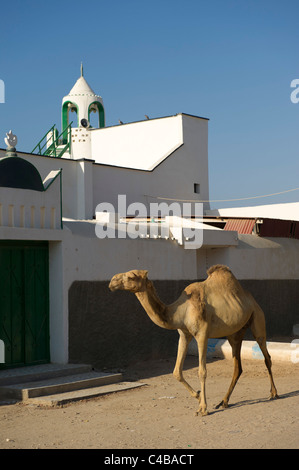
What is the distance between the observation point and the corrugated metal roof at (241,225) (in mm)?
17812

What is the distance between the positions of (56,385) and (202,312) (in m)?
3.04

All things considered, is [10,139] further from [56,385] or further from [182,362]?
[182,362]

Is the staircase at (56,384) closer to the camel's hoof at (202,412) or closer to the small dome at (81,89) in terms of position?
the camel's hoof at (202,412)

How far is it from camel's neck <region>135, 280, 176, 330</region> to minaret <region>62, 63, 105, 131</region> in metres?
18.7

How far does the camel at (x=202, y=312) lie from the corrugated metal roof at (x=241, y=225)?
867 centimetres

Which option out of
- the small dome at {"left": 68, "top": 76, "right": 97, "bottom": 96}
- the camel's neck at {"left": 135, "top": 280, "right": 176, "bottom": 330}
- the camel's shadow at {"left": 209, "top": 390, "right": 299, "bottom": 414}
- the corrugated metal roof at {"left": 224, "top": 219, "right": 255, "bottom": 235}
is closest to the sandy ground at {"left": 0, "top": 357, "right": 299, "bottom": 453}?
the camel's shadow at {"left": 209, "top": 390, "right": 299, "bottom": 414}

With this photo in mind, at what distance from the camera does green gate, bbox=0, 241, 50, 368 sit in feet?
36.3

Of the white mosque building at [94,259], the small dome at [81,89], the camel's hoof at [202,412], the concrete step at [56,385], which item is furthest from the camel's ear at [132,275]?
the small dome at [81,89]

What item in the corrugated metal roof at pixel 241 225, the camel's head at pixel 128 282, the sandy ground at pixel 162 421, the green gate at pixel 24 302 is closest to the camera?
the sandy ground at pixel 162 421

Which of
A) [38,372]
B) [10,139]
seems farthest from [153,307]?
[10,139]

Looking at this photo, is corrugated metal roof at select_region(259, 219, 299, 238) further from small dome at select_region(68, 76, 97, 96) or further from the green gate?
small dome at select_region(68, 76, 97, 96)

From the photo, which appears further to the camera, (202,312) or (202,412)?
(202,312)

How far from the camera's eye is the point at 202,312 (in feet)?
28.1
